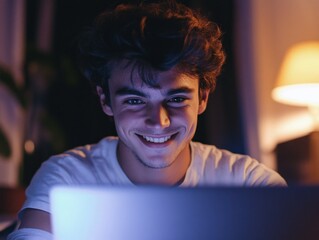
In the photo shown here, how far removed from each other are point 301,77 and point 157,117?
1.63 m

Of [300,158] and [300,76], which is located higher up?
[300,76]

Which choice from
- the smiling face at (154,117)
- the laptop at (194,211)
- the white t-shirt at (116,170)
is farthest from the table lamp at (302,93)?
the laptop at (194,211)

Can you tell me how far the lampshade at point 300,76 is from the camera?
9.02 ft

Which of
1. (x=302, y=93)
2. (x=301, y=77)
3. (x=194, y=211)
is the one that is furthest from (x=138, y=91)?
(x=302, y=93)

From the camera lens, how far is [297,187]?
28.5 inches

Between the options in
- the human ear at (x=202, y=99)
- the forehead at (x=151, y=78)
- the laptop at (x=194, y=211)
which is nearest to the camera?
the laptop at (x=194, y=211)

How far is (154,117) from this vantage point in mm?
1314

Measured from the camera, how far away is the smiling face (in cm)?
131

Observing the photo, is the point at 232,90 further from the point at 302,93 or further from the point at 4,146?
the point at 4,146

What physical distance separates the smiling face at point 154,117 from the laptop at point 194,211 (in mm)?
573

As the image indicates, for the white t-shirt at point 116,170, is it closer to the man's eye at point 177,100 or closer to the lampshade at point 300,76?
the man's eye at point 177,100

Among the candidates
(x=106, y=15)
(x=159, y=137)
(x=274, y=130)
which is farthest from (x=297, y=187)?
(x=274, y=130)

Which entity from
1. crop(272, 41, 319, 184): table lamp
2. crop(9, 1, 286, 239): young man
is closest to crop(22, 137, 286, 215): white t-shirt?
crop(9, 1, 286, 239): young man

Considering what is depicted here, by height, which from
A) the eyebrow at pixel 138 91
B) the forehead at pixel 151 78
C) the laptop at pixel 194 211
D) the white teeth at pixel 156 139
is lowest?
the laptop at pixel 194 211
